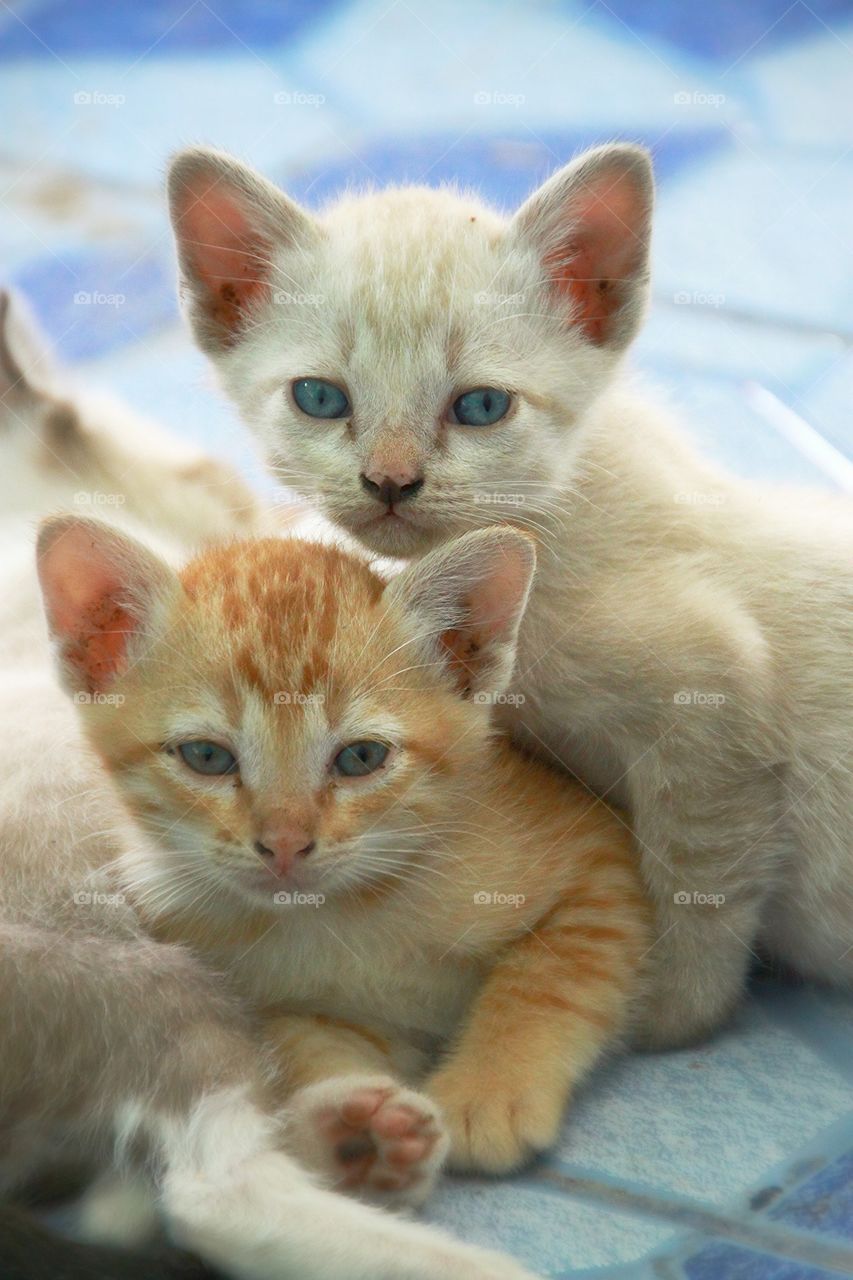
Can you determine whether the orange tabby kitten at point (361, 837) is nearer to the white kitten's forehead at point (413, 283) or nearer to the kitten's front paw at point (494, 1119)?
the kitten's front paw at point (494, 1119)

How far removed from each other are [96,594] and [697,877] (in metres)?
0.61

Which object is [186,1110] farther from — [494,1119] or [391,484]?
[391,484]

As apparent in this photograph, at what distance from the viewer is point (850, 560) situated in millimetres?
1492

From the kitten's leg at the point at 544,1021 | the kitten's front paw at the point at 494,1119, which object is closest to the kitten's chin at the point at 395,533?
the kitten's leg at the point at 544,1021

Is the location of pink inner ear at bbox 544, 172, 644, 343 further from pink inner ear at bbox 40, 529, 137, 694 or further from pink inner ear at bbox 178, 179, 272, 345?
pink inner ear at bbox 40, 529, 137, 694

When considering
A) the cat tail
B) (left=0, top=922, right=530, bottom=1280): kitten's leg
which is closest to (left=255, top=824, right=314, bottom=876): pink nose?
(left=0, top=922, right=530, bottom=1280): kitten's leg

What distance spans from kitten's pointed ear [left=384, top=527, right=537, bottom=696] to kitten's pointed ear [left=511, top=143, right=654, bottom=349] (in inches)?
13.4

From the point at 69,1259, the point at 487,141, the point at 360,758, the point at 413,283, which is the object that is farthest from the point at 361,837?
the point at 487,141

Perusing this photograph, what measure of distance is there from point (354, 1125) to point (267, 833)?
22 centimetres

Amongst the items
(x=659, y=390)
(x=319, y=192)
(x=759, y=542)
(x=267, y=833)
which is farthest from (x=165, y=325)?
(x=267, y=833)

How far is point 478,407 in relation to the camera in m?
1.28

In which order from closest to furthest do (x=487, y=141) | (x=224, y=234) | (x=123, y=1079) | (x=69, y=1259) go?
(x=69, y=1259), (x=123, y=1079), (x=224, y=234), (x=487, y=141)

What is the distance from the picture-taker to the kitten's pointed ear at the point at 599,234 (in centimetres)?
130

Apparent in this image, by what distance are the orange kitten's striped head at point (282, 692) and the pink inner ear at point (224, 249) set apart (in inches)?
12.5
